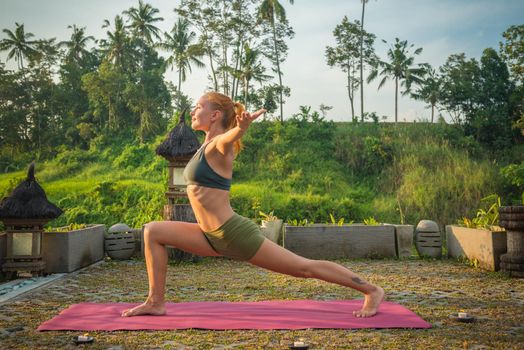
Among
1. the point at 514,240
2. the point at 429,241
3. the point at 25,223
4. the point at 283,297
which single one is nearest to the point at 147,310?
the point at 283,297

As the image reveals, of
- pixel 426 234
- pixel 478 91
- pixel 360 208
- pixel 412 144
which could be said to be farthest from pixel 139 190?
pixel 478 91

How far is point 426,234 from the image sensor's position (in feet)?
28.0

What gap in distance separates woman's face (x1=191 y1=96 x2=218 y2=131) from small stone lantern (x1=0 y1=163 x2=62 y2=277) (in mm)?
3162

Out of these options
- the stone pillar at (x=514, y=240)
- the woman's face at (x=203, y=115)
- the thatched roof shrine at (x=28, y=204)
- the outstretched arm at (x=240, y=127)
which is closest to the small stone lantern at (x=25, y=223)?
the thatched roof shrine at (x=28, y=204)

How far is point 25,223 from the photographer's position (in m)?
5.82

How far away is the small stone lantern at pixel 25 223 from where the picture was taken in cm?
573

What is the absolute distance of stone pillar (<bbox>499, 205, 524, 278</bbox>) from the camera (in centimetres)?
587

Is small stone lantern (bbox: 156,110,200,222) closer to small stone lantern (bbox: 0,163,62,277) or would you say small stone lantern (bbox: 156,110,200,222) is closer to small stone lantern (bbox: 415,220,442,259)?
small stone lantern (bbox: 0,163,62,277)

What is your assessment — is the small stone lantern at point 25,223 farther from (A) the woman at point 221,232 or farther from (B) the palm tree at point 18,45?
(B) the palm tree at point 18,45

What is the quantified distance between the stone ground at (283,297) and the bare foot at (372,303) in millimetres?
376

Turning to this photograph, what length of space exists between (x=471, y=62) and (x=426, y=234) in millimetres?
25941

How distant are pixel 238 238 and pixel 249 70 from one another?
26445 mm

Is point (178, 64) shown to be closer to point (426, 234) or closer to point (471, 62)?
point (471, 62)

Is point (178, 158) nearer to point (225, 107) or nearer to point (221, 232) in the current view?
point (225, 107)
